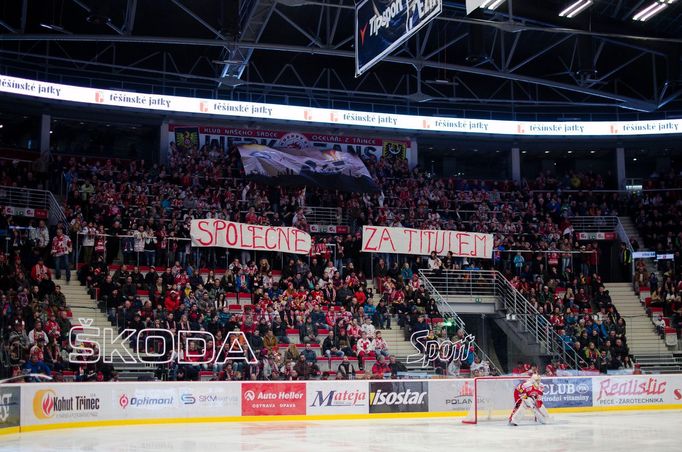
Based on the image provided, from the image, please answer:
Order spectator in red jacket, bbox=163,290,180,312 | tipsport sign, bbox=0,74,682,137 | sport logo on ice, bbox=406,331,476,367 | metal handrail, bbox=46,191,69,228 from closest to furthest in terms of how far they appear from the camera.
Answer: spectator in red jacket, bbox=163,290,180,312, sport logo on ice, bbox=406,331,476,367, metal handrail, bbox=46,191,69,228, tipsport sign, bbox=0,74,682,137

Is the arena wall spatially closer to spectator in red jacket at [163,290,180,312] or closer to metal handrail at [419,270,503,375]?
metal handrail at [419,270,503,375]

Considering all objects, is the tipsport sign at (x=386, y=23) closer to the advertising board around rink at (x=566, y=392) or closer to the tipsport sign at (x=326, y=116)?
the advertising board around rink at (x=566, y=392)

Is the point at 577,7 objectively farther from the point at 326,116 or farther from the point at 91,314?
the point at 91,314

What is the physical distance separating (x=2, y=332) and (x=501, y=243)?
22063mm

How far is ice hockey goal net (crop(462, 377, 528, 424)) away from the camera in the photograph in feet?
75.1

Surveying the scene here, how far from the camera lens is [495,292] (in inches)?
1347

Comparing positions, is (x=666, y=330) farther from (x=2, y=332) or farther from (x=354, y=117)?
(x=2, y=332)

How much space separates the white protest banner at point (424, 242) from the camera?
33.3 meters

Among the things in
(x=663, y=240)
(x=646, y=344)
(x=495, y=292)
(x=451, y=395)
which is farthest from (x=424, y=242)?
(x=663, y=240)

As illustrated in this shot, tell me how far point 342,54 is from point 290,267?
832 centimetres

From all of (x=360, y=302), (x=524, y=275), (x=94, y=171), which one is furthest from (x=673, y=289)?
(x=94, y=171)

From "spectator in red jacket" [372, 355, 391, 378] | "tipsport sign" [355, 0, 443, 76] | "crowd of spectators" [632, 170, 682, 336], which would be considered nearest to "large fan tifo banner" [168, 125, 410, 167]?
"crowd of spectators" [632, 170, 682, 336]

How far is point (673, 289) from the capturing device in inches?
1374

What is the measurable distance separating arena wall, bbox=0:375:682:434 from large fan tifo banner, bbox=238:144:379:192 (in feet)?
52.4
